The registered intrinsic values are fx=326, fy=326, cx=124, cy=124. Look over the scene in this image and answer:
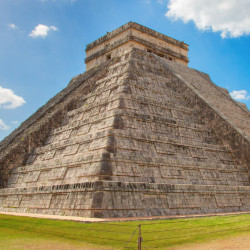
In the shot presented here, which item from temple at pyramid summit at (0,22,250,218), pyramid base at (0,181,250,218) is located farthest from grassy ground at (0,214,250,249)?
temple at pyramid summit at (0,22,250,218)

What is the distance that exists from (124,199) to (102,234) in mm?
3048

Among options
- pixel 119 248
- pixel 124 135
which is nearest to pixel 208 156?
pixel 124 135

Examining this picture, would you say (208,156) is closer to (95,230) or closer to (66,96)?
(95,230)

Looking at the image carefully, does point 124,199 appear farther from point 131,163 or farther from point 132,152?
point 132,152

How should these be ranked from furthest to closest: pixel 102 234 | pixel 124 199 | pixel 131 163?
pixel 131 163, pixel 124 199, pixel 102 234

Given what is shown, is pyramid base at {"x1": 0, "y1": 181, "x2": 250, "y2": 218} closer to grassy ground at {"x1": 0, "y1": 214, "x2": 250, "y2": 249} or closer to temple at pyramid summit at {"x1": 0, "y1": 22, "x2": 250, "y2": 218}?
temple at pyramid summit at {"x1": 0, "y1": 22, "x2": 250, "y2": 218}

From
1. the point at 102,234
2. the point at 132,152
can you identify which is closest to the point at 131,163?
the point at 132,152

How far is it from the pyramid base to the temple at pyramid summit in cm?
3

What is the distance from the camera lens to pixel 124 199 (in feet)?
28.7

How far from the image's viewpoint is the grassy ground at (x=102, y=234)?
16.8ft

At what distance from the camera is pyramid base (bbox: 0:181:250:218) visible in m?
8.56

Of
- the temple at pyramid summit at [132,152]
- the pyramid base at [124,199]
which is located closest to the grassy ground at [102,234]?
the pyramid base at [124,199]

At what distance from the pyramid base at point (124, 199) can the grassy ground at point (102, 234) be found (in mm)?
1514

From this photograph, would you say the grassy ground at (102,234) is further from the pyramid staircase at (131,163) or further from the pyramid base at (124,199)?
the pyramid staircase at (131,163)
